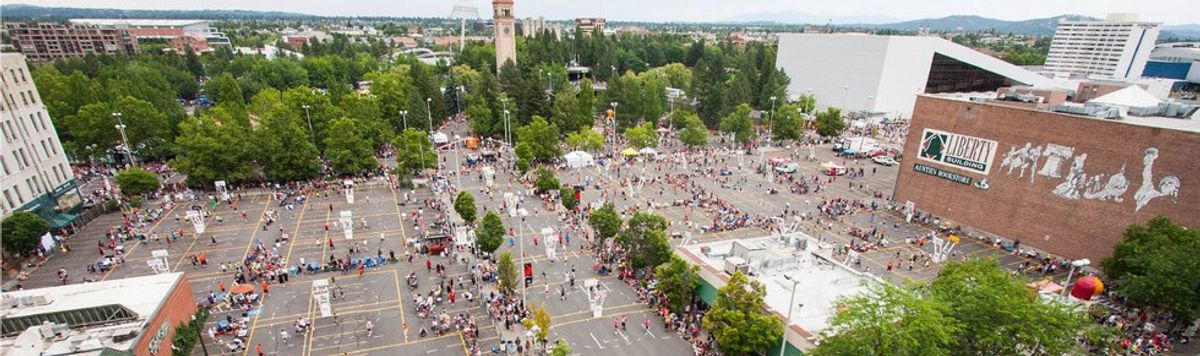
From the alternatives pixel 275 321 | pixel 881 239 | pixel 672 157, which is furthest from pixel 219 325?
pixel 672 157

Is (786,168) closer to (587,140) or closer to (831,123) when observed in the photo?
(831,123)

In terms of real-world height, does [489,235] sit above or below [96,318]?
below

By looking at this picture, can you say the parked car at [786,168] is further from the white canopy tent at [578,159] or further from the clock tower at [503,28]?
the clock tower at [503,28]

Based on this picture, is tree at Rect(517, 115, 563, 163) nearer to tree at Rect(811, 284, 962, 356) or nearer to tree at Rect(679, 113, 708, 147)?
tree at Rect(679, 113, 708, 147)

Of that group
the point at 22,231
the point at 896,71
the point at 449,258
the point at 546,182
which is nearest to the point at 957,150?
the point at 546,182

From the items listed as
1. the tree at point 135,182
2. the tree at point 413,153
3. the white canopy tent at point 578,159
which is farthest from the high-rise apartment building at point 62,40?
the white canopy tent at point 578,159

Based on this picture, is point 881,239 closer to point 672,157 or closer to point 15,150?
point 672,157
